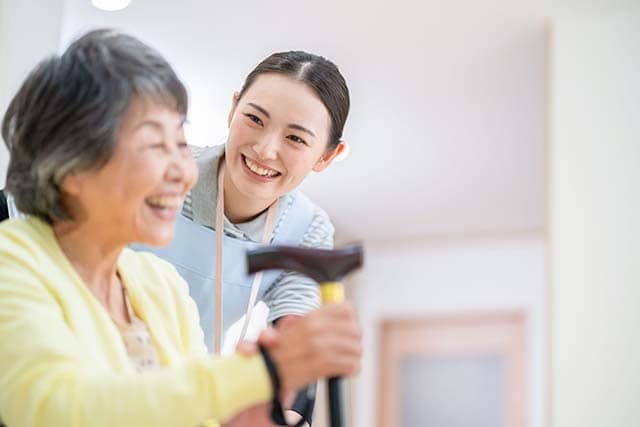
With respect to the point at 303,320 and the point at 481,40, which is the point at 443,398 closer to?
the point at 481,40

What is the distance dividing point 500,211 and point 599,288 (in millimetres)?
2249

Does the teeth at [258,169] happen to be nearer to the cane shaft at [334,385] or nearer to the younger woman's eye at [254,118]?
the younger woman's eye at [254,118]

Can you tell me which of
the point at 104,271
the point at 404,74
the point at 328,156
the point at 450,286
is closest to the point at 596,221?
the point at 404,74

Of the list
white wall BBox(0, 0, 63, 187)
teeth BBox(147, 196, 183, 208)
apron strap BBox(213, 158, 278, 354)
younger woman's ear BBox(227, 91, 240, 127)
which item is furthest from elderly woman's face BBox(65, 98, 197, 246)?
white wall BBox(0, 0, 63, 187)

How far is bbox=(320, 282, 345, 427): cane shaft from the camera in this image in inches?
31.4

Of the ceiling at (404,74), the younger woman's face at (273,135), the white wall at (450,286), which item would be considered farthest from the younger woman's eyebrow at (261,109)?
the white wall at (450,286)

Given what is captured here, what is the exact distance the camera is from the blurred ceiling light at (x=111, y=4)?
10.7ft

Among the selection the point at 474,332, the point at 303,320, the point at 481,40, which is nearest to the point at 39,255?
the point at 303,320

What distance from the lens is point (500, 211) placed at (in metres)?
5.22

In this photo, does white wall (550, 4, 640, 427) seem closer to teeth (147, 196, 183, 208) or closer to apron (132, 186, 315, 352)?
apron (132, 186, 315, 352)

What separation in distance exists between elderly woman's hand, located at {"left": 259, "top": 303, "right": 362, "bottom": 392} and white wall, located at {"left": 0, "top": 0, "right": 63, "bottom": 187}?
1.92 metres

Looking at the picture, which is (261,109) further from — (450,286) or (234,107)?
(450,286)

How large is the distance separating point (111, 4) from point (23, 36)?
0.65m

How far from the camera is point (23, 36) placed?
8.83 ft
